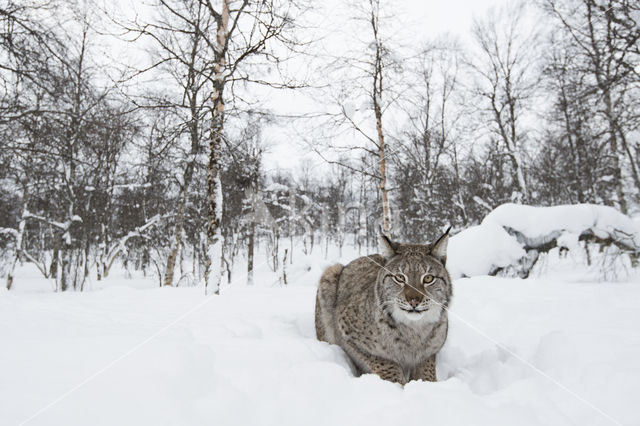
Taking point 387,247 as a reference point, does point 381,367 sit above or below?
below

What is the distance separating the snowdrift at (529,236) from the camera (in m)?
7.85

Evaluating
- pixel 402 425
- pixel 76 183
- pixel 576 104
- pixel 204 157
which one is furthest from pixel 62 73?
pixel 576 104

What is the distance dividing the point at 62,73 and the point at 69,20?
1.27 metres

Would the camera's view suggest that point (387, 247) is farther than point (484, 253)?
No

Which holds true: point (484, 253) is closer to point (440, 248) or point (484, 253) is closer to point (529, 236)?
point (529, 236)

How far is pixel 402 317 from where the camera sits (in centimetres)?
279

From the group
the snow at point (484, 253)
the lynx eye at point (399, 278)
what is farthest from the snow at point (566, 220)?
the lynx eye at point (399, 278)

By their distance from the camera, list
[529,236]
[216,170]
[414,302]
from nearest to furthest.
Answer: [414,302] < [216,170] < [529,236]

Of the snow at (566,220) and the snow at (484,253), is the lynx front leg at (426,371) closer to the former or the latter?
the snow at (484,253)

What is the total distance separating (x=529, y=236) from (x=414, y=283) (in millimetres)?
7583

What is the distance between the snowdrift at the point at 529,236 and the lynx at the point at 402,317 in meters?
5.73

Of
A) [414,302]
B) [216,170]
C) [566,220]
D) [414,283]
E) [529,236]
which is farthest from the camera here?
[529,236]

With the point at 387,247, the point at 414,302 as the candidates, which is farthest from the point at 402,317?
the point at 387,247

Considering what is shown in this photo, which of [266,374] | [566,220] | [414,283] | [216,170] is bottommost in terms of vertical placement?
[266,374]
